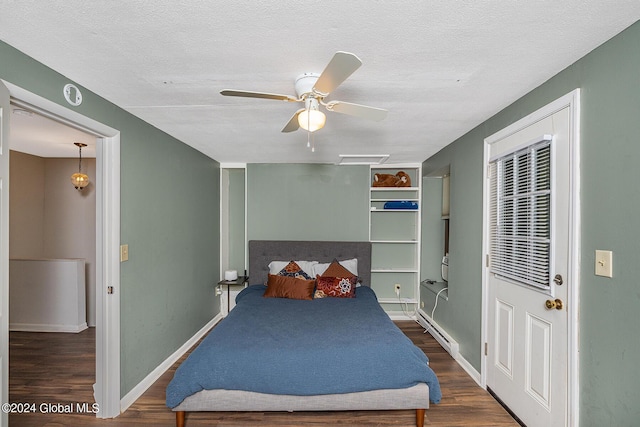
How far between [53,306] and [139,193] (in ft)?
8.87

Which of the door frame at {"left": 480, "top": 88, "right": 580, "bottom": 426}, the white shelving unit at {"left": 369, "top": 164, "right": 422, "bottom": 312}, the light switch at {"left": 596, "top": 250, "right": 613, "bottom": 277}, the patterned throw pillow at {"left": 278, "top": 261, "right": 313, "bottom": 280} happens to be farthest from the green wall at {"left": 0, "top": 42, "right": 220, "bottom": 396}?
the light switch at {"left": 596, "top": 250, "right": 613, "bottom": 277}

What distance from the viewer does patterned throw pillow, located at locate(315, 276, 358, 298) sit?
12.7 ft

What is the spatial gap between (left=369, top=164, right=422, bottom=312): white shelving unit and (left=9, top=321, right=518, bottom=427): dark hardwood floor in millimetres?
1501

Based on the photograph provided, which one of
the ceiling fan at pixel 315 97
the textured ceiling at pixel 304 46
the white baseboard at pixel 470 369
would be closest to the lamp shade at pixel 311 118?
the ceiling fan at pixel 315 97

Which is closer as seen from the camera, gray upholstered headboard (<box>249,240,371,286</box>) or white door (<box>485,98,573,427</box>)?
white door (<box>485,98,573,427</box>)

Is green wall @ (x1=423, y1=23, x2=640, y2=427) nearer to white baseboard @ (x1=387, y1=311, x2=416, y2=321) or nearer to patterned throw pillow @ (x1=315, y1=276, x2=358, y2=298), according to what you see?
patterned throw pillow @ (x1=315, y1=276, x2=358, y2=298)

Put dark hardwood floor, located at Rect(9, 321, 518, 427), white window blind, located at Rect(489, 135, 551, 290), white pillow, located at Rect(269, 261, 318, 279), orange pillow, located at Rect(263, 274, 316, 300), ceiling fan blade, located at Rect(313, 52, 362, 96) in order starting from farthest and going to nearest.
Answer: white pillow, located at Rect(269, 261, 318, 279) → orange pillow, located at Rect(263, 274, 316, 300) → dark hardwood floor, located at Rect(9, 321, 518, 427) → white window blind, located at Rect(489, 135, 551, 290) → ceiling fan blade, located at Rect(313, 52, 362, 96)

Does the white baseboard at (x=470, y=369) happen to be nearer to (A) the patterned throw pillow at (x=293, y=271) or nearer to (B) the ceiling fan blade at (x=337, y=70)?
(A) the patterned throw pillow at (x=293, y=271)

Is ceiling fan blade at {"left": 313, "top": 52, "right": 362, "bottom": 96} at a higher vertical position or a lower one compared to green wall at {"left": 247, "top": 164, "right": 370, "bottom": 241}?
higher

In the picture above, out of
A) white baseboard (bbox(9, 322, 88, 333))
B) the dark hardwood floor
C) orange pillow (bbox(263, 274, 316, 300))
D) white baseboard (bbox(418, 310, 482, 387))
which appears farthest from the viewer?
white baseboard (bbox(9, 322, 88, 333))

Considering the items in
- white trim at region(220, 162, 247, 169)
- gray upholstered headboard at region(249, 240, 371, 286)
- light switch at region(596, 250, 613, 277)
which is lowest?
gray upholstered headboard at region(249, 240, 371, 286)

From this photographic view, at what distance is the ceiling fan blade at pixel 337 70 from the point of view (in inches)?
52.6

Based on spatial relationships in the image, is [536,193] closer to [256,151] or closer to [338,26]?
[338,26]

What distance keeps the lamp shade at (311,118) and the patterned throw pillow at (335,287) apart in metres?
2.50
